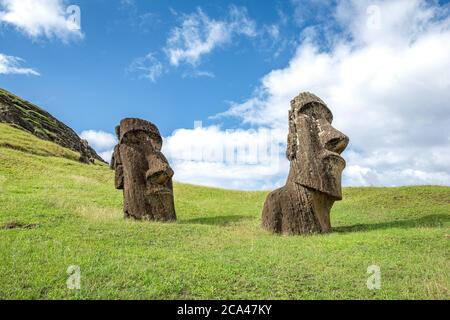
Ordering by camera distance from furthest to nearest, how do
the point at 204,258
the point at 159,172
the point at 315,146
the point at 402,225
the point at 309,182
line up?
1. the point at 159,172
2. the point at 402,225
3. the point at 315,146
4. the point at 309,182
5. the point at 204,258

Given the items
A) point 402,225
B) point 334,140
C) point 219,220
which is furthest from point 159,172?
point 402,225

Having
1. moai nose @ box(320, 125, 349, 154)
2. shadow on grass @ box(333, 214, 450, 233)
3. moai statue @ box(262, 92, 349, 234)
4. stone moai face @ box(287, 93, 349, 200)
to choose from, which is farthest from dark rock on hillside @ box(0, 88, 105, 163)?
moai nose @ box(320, 125, 349, 154)

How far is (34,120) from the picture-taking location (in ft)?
298

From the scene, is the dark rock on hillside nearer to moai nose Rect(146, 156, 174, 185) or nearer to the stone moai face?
moai nose Rect(146, 156, 174, 185)

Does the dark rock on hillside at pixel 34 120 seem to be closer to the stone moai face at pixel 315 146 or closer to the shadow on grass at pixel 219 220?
the shadow on grass at pixel 219 220

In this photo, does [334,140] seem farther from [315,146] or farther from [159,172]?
Result: [159,172]

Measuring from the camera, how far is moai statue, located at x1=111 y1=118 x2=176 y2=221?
1722cm

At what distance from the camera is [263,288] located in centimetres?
803

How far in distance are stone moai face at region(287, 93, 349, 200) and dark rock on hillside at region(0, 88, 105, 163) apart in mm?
46582

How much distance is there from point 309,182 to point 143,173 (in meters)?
6.76

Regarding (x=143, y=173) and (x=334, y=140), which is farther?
(x=143, y=173)
